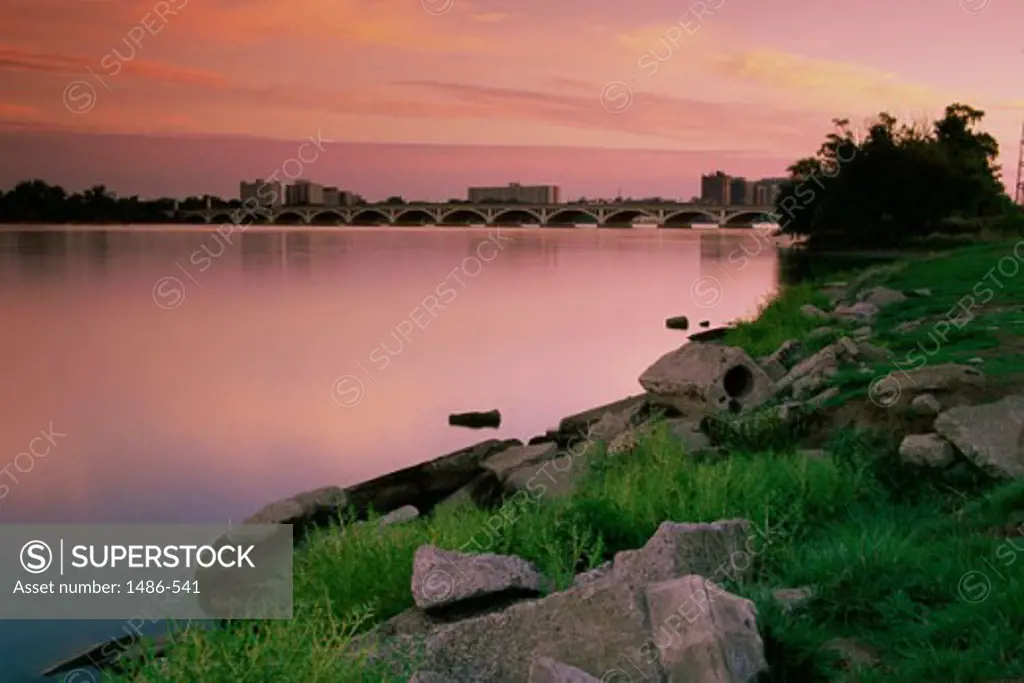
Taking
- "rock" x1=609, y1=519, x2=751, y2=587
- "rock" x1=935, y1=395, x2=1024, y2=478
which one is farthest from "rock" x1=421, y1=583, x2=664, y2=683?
"rock" x1=935, y1=395, x2=1024, y2=478

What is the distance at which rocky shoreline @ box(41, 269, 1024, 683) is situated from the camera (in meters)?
5.70

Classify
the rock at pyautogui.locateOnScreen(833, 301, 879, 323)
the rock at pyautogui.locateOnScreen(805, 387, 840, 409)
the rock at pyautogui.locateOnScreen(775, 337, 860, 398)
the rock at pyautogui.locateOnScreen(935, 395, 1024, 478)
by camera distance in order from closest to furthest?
the rock at pyautogui.locateOnScreen(935, 395, 1024, 478) → the rock at pyautogui.locateOnScreen(805, 387, 840, 409) → the rock at pyautogui.locateOnScreen(775, 337, 860, 398) → the rock at pyautogui.locateOnScreen(833, 301, 879, 323)

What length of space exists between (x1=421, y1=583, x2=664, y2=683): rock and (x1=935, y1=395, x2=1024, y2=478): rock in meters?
4.54

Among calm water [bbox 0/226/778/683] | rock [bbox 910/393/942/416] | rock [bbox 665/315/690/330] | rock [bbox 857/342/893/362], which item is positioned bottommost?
calm water [bbox 0/226/778/683]

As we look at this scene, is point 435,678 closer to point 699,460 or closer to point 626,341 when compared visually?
point 699,460

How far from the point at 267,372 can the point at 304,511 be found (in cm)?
1710

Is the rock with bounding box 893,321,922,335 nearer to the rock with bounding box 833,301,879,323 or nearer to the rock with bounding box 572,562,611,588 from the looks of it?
the rock with bounding box 833,301,879,323

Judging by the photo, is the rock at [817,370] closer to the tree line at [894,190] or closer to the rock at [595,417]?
the rock at [595,417]

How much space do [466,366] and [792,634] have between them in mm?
23590

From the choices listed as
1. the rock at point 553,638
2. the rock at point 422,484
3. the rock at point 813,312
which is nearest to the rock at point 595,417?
the rock at point 422,484

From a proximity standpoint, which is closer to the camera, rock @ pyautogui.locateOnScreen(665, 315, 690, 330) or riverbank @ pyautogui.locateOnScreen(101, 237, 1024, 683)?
riverbank @ pyautogui.locateOnScreen(101, 237, 1024, 683)

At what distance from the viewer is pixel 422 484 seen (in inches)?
575

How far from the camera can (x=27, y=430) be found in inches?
854

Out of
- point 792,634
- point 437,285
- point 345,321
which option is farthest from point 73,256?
point 792,634
